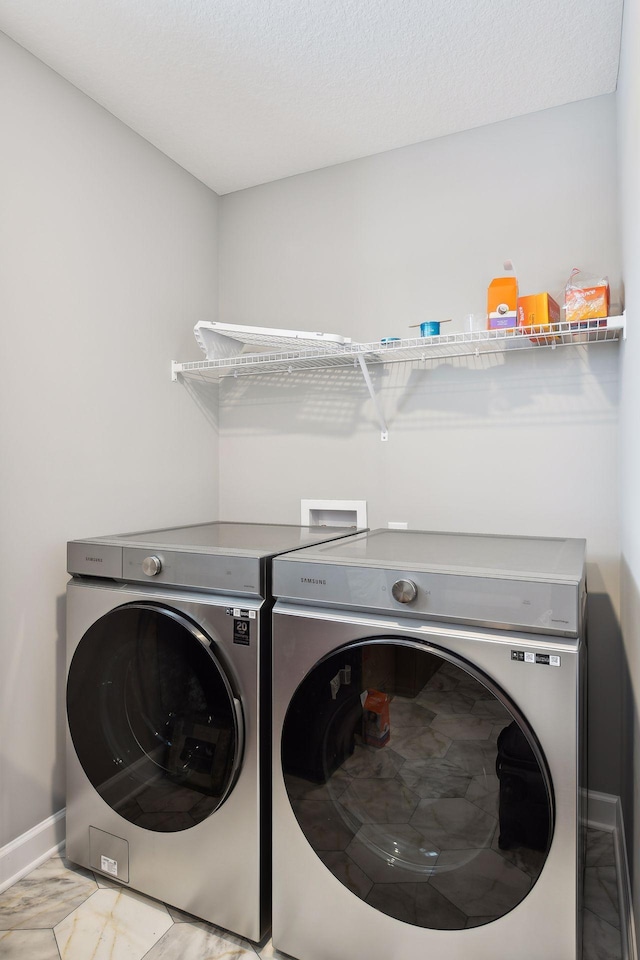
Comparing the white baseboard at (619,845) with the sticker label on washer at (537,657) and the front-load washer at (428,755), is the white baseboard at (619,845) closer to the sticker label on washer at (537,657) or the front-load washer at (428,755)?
the front-load washer at (428,755)

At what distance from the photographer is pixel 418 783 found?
121 centimetres

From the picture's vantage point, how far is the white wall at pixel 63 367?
5.46ft

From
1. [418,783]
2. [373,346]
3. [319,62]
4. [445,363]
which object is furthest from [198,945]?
[319,62]

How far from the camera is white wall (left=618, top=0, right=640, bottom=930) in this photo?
1.22 meters

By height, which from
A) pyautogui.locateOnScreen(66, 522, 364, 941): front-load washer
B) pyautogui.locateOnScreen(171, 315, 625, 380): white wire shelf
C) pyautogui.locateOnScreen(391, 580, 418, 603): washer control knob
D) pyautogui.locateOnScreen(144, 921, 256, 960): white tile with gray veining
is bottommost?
pyautogui.locateOnScreen(144, 921, 256, 960): white tile with gray veining

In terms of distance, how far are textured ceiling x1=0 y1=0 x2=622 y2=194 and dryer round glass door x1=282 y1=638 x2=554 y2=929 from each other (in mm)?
1704

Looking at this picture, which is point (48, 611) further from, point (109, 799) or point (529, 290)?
point (529, 290)

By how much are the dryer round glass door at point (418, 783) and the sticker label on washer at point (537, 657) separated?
0.08m

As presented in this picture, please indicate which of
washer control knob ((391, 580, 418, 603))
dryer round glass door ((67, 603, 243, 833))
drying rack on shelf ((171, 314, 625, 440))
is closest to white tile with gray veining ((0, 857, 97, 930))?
dryer round glass door ((67, 603, 243, 833))

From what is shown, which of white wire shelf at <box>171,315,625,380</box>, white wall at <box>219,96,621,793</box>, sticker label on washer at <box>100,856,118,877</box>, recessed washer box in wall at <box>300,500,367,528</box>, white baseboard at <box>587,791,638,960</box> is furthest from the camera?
recessed washer box in wall at <box>300,500,367,528</box>

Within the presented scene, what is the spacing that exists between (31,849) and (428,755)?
130 cm

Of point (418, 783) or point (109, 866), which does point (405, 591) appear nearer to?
point (418, 783)

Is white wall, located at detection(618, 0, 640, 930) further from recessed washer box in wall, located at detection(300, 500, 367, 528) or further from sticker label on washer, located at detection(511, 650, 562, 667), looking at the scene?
recessed washer box in wall, located at detection(300, 500, 367, 528)

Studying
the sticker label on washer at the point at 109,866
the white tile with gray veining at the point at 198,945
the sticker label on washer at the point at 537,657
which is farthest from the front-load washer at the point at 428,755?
the sticker label on washer at the point at 109,866
